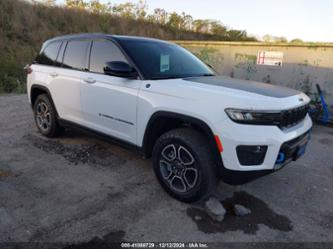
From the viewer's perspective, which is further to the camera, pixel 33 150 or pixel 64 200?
pixel 33 150

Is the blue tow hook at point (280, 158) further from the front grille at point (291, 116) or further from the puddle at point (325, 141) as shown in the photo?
the puddle at point (325, 141)

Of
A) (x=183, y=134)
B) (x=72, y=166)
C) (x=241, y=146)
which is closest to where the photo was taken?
(x=241, y=146)

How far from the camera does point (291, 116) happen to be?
2555 mm

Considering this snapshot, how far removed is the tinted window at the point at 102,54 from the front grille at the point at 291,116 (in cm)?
190

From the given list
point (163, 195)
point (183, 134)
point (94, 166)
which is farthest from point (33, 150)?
point (183, 134)

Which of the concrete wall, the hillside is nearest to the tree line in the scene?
the hillside

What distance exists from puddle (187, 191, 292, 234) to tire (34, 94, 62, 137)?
2923 millimetres

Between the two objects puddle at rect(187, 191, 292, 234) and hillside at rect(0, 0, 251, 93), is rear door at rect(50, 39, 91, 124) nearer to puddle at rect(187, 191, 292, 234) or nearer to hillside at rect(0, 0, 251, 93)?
puddle at rect(187, 191, 292, 234)

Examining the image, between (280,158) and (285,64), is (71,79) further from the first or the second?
(285,64)

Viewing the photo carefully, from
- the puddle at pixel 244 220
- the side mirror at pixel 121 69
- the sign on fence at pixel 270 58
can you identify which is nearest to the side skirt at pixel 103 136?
the side mirror at pixel 121 69

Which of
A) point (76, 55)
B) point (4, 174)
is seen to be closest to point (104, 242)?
point (4, 174)

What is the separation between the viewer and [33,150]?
4.14 meters

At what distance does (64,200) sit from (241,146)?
1.97 metres

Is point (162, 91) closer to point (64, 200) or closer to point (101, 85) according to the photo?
point (101, 85)
